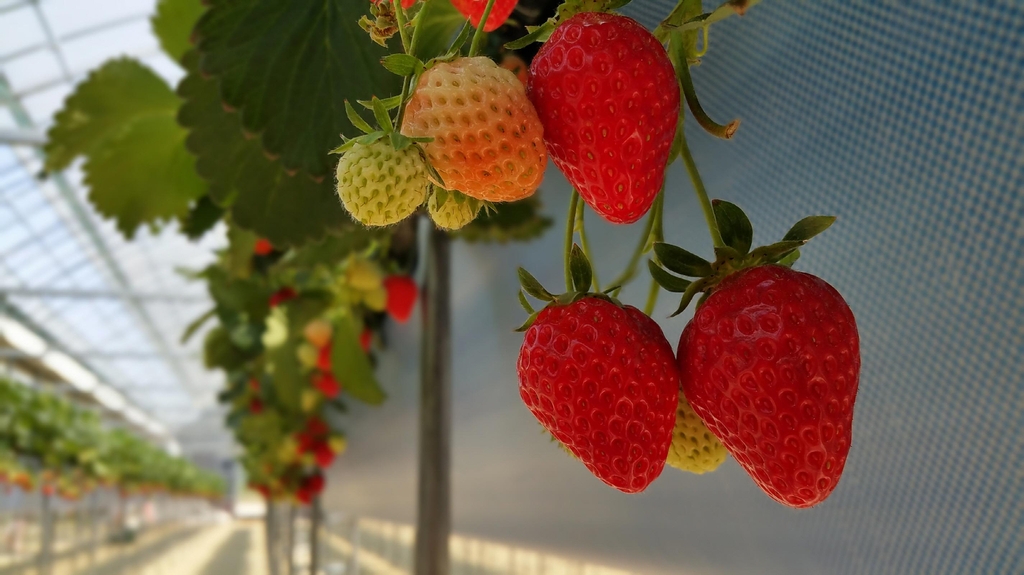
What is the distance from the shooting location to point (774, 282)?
274 millimetres

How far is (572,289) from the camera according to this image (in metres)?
0.33

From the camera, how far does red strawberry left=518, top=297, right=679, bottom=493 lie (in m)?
0.28

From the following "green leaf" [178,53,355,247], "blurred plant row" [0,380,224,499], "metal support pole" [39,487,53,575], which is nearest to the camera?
"green leaf" [178,53,355,247]

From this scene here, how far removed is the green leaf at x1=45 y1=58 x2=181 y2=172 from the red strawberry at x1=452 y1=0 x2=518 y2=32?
75 cm

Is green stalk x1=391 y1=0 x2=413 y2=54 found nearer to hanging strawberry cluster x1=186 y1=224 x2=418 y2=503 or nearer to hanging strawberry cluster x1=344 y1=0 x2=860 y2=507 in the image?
hanging strawberry cluster x1=344 y1=0 x2=860 y2=507

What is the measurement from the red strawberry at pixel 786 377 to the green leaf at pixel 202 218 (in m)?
0.77

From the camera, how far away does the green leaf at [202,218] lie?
36.1 inches

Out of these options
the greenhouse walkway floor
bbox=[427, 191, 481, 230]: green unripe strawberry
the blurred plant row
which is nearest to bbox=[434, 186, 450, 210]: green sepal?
bbox=[427, 191, 481, 230]: green unripe strawberry

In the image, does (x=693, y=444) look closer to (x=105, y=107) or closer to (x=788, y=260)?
(x=788, y=260)

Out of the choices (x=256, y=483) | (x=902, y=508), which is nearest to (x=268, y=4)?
(x=902, y=508)

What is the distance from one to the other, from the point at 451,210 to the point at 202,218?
2.37ft

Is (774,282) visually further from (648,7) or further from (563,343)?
(648,7)

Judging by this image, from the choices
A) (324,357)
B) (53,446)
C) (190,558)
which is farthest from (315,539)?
(190,558)

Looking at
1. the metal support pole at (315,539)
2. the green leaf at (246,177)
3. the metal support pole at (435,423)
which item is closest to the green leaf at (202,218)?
the green leaf at (246,177)
